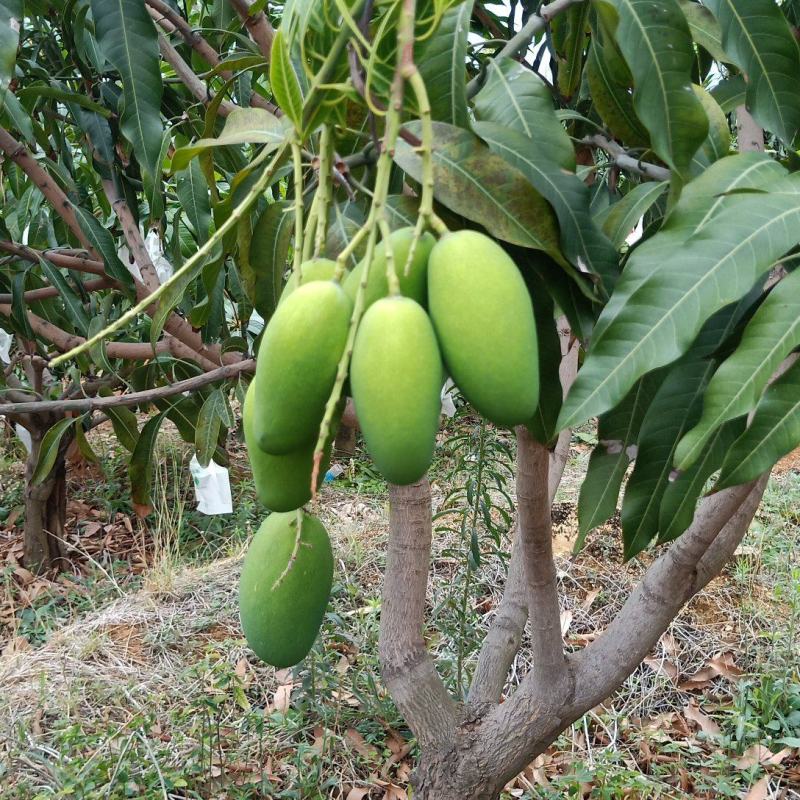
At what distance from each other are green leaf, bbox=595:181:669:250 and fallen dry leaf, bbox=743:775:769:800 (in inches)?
69.0

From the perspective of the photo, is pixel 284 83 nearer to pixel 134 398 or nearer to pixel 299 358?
pixel 299 358

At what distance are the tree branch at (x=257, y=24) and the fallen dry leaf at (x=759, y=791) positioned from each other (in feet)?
6.11

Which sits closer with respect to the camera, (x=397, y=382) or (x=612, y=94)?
(x=397, y=382)

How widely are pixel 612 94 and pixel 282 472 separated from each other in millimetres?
378

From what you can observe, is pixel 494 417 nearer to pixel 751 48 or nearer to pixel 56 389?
pixel 751 48

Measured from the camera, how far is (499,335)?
423 mm

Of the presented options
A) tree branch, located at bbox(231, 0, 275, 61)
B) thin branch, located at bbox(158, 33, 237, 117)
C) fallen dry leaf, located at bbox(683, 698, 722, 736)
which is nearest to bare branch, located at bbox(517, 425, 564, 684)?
tree branch, located at bbox(231, 0, 275, 61)

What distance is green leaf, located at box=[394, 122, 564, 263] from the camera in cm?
50

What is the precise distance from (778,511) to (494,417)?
3.18 m

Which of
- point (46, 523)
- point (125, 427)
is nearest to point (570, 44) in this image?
point (125, 427)

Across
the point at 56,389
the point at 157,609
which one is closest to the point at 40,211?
the point at 56,389

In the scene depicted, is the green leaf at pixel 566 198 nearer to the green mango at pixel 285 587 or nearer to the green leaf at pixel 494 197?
the green leaf at pixel 494 197

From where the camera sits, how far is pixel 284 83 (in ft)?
1.62

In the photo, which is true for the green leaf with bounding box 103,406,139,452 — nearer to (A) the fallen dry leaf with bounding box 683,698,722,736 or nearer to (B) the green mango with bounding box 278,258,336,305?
(A) the fallen dry leaf with bounding box 683,698,722,736
